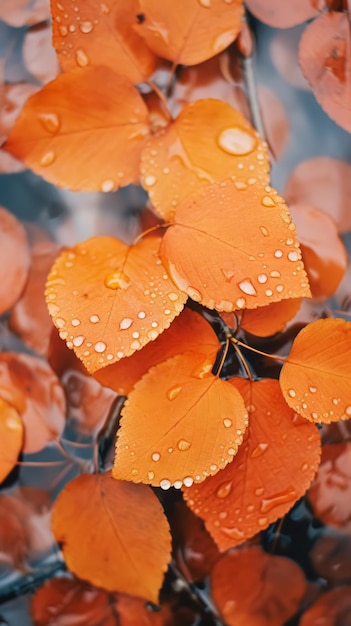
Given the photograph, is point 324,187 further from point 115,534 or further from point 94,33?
point 115,534

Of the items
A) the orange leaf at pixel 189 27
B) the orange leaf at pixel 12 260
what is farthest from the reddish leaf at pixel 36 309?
the orange leaf at pixel 189 27

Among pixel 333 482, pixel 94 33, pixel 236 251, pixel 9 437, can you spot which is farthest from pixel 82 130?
pixel 333 482

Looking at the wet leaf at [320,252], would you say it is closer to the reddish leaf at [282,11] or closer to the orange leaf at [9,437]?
the reddish leaf at [282,11]

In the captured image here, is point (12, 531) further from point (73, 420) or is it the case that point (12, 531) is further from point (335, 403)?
point (335, 403)

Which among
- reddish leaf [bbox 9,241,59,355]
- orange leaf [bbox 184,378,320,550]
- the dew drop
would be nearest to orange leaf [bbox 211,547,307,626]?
orange leaf [bbox 184,378,320,550]

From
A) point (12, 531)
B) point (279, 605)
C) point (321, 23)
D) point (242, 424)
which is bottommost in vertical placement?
point (279, 605)

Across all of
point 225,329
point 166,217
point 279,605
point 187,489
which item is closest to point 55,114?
point 166,217
